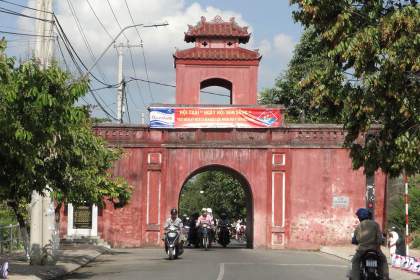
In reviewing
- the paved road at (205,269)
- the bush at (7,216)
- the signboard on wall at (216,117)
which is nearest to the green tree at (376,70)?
the paved road at (205,269)

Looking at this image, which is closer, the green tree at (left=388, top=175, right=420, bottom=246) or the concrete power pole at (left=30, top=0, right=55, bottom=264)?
the concrete power pole at (left=30, top=0, right=55, bottom=264)

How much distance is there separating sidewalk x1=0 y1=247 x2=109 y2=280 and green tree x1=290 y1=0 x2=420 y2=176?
7.25 meters

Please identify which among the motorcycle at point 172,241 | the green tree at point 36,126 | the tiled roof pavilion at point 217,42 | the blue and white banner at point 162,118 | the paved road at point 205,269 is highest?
the tiled roof pavilion at point 217,42

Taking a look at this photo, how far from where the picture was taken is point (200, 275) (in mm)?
17453

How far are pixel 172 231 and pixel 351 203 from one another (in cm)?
1299

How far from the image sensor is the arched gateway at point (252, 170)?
3412 cm

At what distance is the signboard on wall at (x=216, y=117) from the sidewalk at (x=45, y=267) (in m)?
10.5

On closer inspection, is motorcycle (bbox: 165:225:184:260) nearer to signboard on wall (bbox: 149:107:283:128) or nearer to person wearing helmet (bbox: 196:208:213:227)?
person wearing helmet (bbox: 196:208:213:227)

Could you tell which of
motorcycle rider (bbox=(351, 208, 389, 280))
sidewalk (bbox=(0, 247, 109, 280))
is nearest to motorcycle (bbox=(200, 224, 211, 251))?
sidewalk (bbox=(0, 247, 109, 280))

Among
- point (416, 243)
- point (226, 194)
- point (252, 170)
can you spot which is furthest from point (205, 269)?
point (226, 194)

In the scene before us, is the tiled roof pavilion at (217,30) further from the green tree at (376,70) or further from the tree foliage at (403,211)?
the green tree at (376,70)

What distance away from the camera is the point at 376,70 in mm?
13398

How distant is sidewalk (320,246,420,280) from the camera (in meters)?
19.1

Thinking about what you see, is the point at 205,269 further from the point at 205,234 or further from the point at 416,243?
the point at 416,243
